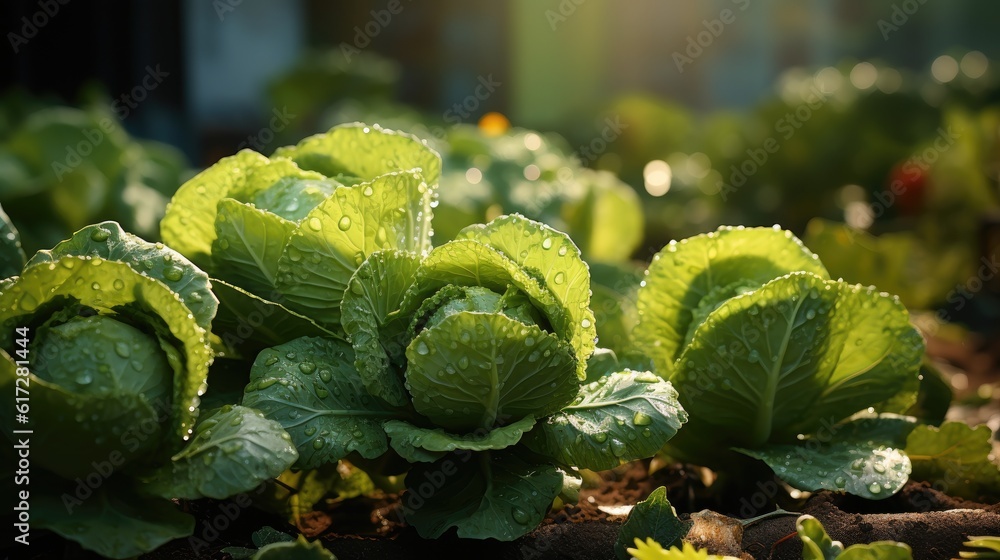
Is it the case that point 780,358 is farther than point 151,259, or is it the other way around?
point 780,358

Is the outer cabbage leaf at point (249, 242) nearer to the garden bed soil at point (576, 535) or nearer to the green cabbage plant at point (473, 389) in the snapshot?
the green cabbage plant at point (473, 389)

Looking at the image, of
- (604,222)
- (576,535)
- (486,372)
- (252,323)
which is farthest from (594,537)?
(604,222)

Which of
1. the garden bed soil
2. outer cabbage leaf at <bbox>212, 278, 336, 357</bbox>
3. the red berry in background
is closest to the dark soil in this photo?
the garden bed soil

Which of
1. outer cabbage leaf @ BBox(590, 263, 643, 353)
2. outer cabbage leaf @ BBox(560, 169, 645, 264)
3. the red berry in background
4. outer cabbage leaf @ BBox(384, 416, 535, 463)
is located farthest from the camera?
the red berry in background

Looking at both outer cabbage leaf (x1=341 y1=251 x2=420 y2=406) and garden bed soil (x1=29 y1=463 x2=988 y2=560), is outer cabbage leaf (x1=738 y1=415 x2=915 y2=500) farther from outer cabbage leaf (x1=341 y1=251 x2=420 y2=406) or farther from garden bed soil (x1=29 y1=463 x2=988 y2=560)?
outer cabbage leaf (x1=341 y1=251 x2=420 y2=406)

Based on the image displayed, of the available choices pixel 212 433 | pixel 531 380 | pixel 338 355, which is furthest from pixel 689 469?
pixel 212 433

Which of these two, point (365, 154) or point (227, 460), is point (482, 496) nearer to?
point (227, 460)
